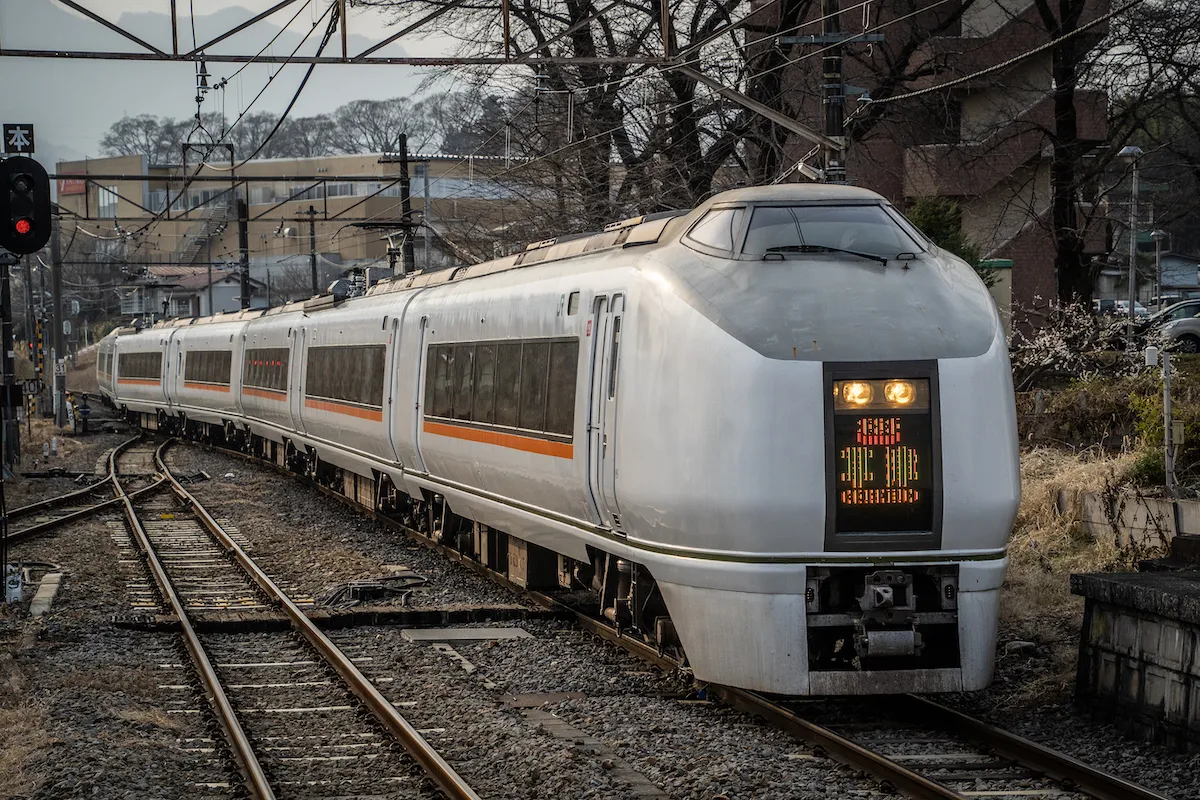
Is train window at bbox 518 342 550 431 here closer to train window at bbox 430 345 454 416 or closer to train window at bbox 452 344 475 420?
train window at bbox 452 344 475 420

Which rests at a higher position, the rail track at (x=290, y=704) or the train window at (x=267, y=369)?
the train window at (x=267, y=369)

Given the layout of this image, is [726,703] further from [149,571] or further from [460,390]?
[149,571]

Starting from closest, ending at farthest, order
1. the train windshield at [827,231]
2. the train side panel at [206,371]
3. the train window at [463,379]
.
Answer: the train windshield at [827,231] < the train window at [463,379] < the train side panel at [206,371]

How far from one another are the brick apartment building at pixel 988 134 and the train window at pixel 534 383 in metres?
17.9

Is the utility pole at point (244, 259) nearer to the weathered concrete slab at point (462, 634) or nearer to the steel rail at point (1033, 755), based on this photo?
the weathered concrete slab at point (462, 634)

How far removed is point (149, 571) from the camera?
15836 millimetres

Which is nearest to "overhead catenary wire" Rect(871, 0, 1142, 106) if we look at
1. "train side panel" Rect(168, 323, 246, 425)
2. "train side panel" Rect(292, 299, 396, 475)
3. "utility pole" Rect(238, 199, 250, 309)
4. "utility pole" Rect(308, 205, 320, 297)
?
"train side panel" Rect(292, 299, 396, 475)

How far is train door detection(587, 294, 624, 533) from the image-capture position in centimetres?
960

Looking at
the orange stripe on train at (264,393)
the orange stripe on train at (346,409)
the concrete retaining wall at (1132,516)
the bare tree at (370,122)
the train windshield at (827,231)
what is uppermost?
the bare tree at (370,122)

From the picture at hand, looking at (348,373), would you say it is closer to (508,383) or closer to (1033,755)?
(508,383)

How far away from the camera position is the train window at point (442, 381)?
14.5m

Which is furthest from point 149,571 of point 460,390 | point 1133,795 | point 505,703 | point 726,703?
point 1133,795

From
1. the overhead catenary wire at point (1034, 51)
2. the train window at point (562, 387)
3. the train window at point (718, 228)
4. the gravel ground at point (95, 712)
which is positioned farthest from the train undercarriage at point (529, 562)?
the overhead catenary wire at point (1034, 51)

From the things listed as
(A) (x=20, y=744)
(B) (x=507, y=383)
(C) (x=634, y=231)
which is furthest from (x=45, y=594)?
(C) (x=634, y=231)
